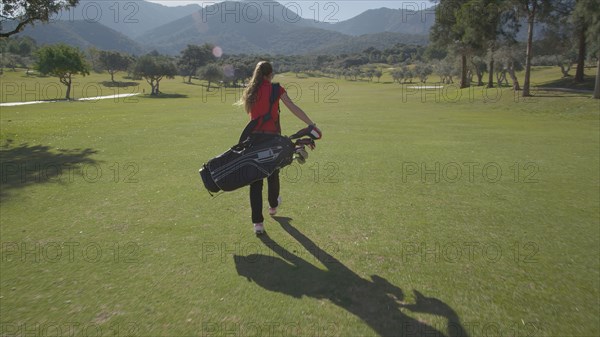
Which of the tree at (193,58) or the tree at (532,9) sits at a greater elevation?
the tree at (193,58)

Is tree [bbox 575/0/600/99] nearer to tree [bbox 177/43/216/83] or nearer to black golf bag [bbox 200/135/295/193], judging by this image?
black golf bag [bbox 200/135/295/193]

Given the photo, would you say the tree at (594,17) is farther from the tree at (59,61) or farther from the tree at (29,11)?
the tree at (59,61)

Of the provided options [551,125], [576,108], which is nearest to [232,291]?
[551,125]

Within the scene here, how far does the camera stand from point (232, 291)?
Answer: 475cm

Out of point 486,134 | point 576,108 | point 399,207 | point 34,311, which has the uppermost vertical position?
point 576,108

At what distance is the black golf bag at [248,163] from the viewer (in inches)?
240

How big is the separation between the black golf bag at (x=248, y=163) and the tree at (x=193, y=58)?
514 feet

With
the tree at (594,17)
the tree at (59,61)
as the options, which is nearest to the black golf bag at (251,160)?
the tree at (594,17)

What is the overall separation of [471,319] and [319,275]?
210cm

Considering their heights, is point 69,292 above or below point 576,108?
below

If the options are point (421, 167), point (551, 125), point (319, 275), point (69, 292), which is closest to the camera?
point (69, 292)

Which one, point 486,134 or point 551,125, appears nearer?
point 486,134

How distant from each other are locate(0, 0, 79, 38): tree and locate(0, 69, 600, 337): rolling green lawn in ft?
45.1

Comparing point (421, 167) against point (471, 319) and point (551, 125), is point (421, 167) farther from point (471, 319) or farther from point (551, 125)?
point (551, 125)
